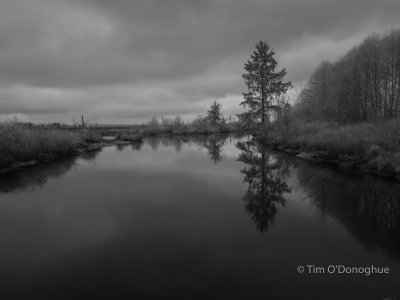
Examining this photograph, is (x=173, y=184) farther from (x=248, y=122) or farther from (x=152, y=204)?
(x=248, y=122)

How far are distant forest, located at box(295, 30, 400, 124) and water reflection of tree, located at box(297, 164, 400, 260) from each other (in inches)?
736

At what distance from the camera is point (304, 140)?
2089 cm

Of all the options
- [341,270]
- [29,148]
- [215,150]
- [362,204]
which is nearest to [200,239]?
[341,270]

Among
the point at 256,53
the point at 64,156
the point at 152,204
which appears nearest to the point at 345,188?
the point at 152,204

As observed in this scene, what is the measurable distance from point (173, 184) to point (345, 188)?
7.76 m

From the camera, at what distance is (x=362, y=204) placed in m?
8.22

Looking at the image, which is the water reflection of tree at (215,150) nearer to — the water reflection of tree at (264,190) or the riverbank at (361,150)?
the water reflection of tree at (264,190)

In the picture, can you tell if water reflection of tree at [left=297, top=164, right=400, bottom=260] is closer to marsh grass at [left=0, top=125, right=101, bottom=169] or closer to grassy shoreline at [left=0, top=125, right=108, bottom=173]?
grassy shoreline at [left=0, top=125, right=108, bottom=173]

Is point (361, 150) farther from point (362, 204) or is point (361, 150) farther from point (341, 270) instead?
point (341, 270)

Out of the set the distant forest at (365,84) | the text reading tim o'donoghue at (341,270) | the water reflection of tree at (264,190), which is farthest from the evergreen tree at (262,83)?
the text reading tim o'donoghue at (341,270)

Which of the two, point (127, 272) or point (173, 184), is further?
point (173, 184)

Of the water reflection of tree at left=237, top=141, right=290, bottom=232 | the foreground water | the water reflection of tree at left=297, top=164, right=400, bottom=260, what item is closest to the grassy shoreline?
the foreground water

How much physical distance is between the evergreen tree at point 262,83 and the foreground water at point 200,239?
23.7 meters

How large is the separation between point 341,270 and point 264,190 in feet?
19.0
